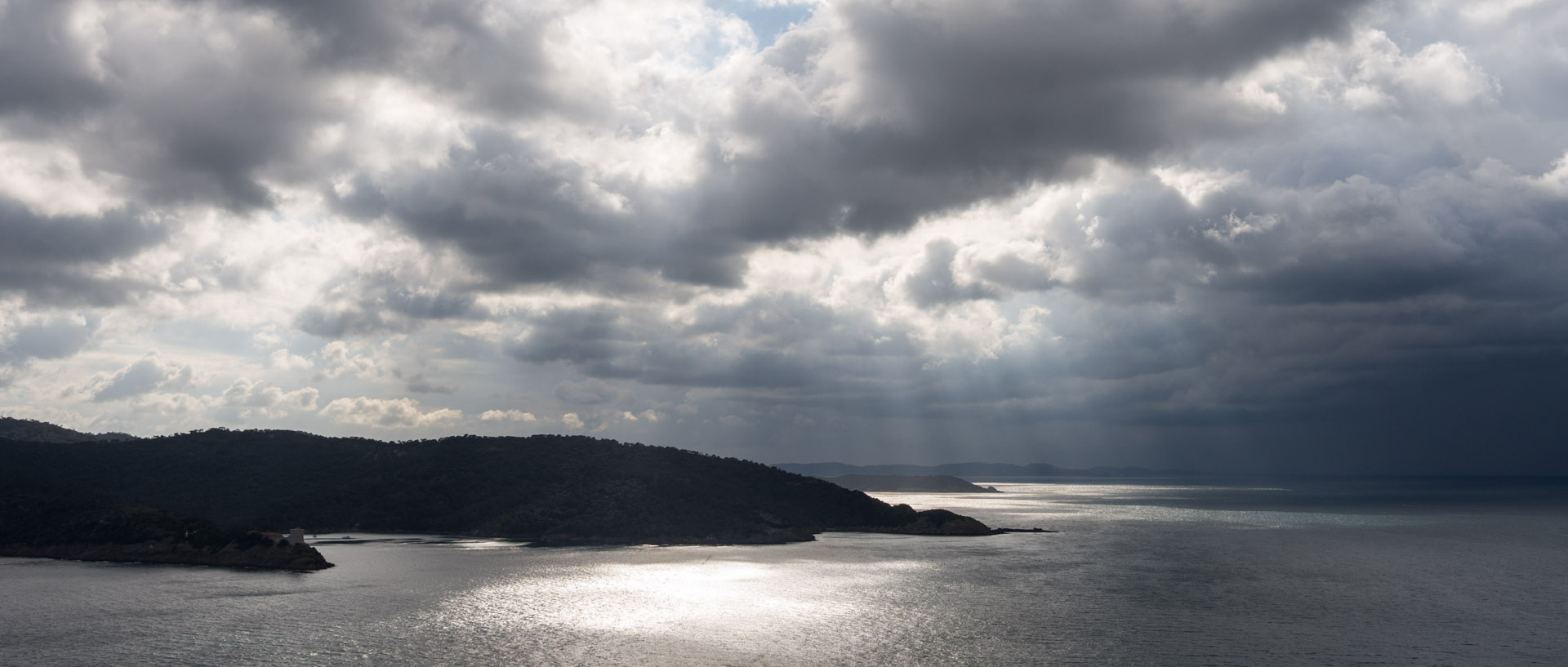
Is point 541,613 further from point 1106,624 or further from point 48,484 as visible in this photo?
point 48,484

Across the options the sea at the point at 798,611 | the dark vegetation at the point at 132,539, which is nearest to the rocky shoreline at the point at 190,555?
the dark vegetation at the point at 132,539

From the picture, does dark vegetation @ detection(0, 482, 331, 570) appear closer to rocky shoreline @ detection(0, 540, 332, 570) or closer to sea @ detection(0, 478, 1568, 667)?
rocky shoreline @ detection(0, 540, 332, 570)

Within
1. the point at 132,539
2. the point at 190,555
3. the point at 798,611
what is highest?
the point at 132,539

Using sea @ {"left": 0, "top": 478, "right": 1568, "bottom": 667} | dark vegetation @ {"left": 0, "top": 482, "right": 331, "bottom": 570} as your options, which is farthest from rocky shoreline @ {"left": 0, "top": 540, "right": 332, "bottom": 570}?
sea @ {"left": 0, "top": 478, "right": 1568, "bottom": 667}

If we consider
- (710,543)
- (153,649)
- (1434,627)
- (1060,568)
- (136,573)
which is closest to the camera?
(153,649)

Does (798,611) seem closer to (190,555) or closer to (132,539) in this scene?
(190,555)

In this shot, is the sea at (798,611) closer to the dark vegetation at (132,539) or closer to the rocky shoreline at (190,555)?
the rocky shoreline at (190,555)

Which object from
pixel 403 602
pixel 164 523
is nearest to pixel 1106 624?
pixel 403 602

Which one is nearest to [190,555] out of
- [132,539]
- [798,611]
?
[132,539]

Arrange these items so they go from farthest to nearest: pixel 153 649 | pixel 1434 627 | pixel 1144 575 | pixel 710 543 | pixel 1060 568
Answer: pixel 710 543 → pixel 1060 568 → pixel 1144 575 → pixel 1434 627 → pixel 153 649
